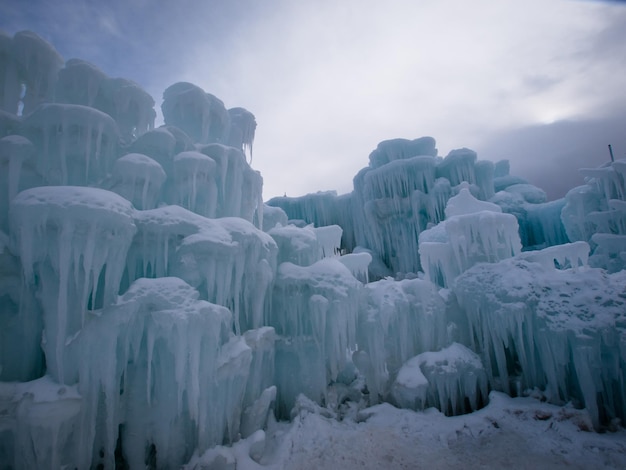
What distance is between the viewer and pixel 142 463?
670 cm

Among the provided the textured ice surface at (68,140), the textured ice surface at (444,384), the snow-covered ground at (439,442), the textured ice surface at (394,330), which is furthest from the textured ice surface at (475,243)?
the textured ice surface at (68,140)

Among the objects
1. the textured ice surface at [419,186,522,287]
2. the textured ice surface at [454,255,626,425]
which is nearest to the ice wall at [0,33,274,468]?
the textured ice surface at [454,255,626,425]

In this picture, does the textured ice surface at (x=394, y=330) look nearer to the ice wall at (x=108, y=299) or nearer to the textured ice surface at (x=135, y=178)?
the ice wall at (x=108, y=299)

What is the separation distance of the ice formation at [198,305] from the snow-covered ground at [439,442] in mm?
450

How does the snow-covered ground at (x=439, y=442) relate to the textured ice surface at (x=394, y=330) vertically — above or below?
below

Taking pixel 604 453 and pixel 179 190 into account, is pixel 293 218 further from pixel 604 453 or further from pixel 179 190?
pixel 604 453

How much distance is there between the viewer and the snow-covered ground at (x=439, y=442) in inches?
272

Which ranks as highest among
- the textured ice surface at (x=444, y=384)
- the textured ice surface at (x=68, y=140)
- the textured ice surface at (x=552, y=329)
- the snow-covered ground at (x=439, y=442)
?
the textured ice surface at (x=68, y=140)


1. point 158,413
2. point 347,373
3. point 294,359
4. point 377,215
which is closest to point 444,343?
point 347,373

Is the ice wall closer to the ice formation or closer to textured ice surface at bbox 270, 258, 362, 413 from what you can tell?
the ice formation

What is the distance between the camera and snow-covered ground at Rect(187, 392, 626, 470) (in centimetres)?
690

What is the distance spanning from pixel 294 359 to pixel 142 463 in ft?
15.3

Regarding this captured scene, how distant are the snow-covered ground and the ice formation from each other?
450mm

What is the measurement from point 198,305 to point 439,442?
6.82 metres
